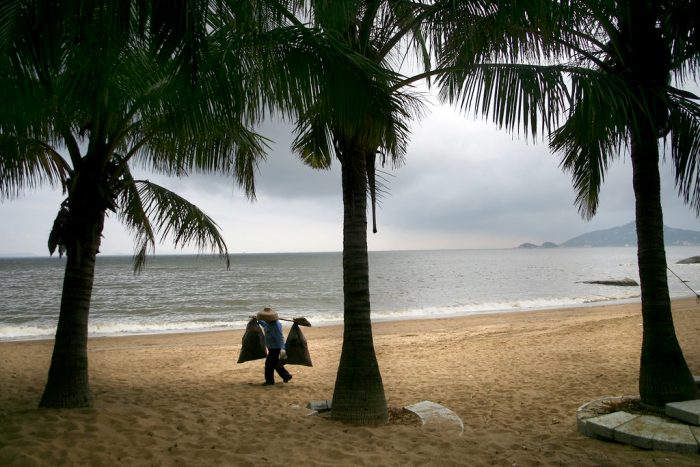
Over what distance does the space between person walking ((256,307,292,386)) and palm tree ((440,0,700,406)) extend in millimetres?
4470

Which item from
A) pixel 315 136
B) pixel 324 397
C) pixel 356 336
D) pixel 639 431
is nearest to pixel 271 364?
pixel 324 397

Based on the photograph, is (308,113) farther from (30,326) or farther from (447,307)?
(447,307)

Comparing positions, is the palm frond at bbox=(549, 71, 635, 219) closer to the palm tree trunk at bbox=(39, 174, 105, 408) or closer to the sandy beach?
the sandy beach

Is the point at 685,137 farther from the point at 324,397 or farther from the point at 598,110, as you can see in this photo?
the point at 324,397

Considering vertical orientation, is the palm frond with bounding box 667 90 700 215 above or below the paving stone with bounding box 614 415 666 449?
above

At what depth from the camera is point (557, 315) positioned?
1992 cm

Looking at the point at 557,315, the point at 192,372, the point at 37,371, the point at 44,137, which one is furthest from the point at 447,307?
the point at 44,137

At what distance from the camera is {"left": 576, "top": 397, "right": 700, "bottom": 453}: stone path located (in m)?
3.94

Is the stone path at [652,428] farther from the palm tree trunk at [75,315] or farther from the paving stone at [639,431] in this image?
the palm tree trunk at [75,315]

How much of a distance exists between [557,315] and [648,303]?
16327 millimetres

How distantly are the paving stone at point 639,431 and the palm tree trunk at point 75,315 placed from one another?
5.46 meters

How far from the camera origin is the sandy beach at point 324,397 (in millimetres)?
4020

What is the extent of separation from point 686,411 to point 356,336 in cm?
312

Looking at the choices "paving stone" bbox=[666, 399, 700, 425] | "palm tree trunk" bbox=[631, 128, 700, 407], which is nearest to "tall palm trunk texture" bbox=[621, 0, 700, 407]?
"palm tree trunk" bbox=[631, 128, 700, 407]
